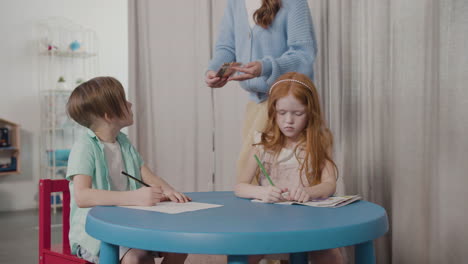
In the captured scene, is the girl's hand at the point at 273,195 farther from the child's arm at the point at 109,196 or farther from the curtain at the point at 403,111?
the curtain at the point at 403,111

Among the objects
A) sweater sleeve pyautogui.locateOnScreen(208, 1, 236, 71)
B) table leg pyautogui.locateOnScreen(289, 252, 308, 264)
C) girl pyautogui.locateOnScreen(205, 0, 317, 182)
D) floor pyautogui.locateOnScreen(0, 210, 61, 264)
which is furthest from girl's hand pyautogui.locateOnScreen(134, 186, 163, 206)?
floor pyautogui.locateOnScreen(0, 210, 61, 264)

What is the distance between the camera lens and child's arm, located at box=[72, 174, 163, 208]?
1.37m

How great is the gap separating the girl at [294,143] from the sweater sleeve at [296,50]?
0.47 ft

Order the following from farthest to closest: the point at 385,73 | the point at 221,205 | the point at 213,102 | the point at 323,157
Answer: the point at 213,102 < the point at 385,73 < the point at 323,157 < the point at 221,205

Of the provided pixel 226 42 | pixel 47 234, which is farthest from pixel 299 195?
pixel 226 42

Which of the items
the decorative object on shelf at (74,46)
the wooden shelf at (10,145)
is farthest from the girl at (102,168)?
the decorative object on shelf at (74,46)

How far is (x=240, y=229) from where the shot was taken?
1.00 metres

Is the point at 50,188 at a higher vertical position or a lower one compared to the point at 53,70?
lower

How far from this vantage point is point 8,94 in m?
5.75

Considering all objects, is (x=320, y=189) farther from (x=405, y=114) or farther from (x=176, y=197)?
(x=405, y=114)

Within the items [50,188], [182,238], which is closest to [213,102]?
[50,188]

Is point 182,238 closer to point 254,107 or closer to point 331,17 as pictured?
point 254,107

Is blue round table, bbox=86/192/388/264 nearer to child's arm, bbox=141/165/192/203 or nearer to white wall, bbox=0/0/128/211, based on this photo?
child's arm, bbox=141/165/192/203

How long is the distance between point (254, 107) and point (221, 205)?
811 millimetres
